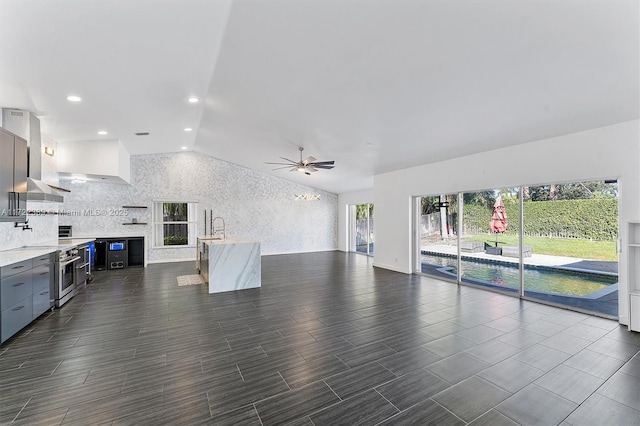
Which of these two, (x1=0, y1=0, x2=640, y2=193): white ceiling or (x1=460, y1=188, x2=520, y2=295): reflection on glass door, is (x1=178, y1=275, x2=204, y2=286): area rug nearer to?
(x1=0, y1=0, x2=640, y2=193): white ceiling

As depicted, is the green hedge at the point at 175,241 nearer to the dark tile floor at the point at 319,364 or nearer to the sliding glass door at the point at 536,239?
the dark tile floor at the point at 319,364

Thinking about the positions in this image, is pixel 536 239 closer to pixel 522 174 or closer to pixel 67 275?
pixel 522 174

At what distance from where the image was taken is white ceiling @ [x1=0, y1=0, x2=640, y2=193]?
7.58 ft

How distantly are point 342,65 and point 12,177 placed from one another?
459 centimetres

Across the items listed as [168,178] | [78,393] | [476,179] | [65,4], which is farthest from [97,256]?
[476,179]

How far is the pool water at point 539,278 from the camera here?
5.30 meters

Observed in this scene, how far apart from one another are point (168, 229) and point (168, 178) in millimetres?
1615

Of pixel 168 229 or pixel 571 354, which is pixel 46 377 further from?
pixel 168 229

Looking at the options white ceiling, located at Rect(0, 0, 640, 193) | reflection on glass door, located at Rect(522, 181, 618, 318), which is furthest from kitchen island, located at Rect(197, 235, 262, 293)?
reflection on glass door, located at Rect(522, 181, 618, 318)

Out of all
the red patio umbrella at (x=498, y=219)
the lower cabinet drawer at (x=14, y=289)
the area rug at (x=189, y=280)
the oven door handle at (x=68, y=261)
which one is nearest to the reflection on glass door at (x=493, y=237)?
the red patio umbrella at (x=498, y=219)

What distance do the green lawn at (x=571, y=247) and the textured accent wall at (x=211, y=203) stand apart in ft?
23.4

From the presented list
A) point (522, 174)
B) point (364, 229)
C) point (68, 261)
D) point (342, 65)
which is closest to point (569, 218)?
point (522, 174)

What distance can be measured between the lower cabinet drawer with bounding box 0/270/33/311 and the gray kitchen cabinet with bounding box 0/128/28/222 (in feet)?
3.02

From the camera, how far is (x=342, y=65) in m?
3.21
